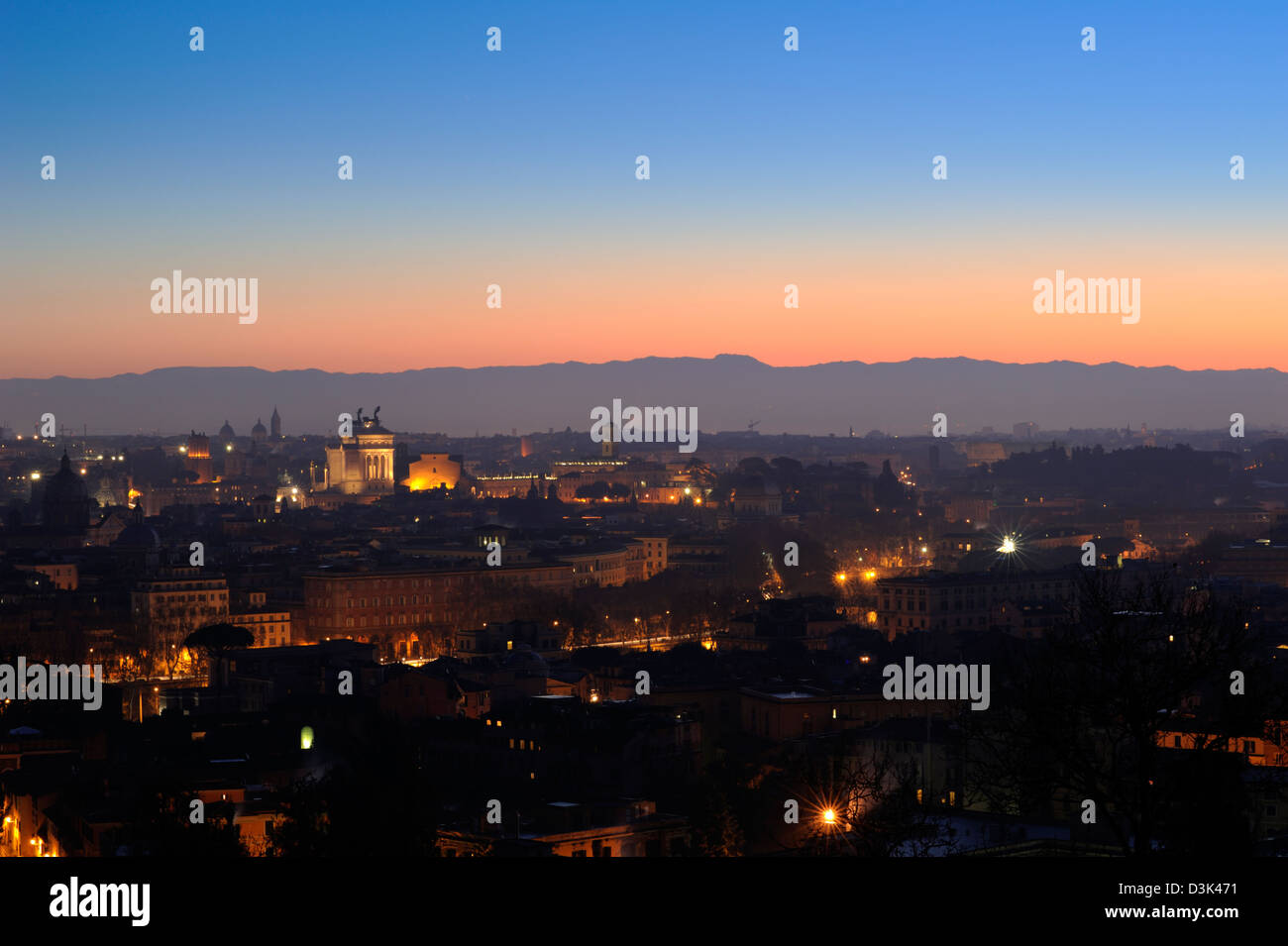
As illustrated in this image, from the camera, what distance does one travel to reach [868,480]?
420 feet

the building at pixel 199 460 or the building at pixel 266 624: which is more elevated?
the building at pixel 199 460

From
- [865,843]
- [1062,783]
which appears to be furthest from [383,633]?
[1062,783]

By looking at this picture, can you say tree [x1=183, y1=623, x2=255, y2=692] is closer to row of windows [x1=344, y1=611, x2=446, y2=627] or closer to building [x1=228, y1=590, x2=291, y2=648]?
building [x1=228, y1=590, x2=291, y2=648]

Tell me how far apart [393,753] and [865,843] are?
13.6m

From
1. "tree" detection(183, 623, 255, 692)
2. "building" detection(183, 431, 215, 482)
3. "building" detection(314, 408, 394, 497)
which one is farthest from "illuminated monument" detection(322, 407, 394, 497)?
"tree" detection(183, 623, 255, 692)

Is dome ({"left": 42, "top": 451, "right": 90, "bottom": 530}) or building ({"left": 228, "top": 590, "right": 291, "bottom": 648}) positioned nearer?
building ({"left": 228, "top": 590, "right": 291, "bottom": 648})

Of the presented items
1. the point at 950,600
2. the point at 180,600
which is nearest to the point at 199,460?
the point at 180,600

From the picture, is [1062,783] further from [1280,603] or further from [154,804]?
[1280,603]

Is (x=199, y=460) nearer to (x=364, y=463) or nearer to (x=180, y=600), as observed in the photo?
(x=364, y=463)

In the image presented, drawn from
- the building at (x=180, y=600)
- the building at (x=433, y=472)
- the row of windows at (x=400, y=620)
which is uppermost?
the building at (x=433, y=472)

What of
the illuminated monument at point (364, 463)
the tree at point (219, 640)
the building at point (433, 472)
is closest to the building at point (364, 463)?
the illuminated monument at point (364, 463)

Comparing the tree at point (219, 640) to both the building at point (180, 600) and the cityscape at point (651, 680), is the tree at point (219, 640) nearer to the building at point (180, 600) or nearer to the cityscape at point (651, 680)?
the cityscape at point (651, 680)

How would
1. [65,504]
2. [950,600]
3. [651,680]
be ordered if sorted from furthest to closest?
[65,504] → [950,600] → [651,680]

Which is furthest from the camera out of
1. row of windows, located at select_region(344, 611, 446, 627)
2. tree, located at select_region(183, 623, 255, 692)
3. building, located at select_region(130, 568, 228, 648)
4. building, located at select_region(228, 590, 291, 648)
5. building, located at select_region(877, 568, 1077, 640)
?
row of windows, located at select_region(344, 611, 446, 627)
